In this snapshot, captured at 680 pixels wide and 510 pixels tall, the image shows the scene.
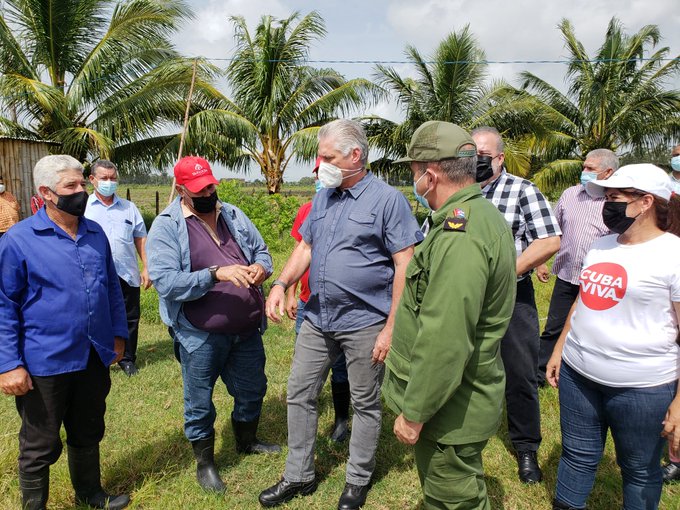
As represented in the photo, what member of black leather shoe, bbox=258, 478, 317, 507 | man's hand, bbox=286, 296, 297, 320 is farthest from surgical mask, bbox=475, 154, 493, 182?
black leather shoe, bbox=258, 478, 317, 507

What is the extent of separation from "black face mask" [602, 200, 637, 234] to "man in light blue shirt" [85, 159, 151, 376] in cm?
390

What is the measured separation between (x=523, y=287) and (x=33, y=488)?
3.02 metres

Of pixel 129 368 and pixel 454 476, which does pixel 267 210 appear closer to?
pixel 129 368

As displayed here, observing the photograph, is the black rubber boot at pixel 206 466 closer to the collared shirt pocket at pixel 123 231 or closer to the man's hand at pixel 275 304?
the man's hand at pixel 275 304

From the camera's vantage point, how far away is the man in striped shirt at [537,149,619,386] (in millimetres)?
4113

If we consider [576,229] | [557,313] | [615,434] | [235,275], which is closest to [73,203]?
[235,275]

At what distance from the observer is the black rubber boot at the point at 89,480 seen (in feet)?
9.46

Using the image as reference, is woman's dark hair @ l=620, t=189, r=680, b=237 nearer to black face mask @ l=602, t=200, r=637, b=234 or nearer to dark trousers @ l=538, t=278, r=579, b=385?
black face mask @ l=602, t=200, r=637, b=234

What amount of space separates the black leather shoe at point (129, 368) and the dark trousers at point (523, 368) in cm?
365

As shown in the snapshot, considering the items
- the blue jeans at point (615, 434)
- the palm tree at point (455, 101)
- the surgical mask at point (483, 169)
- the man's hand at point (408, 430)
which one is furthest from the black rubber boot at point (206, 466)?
the palm tree at point (455, 101)

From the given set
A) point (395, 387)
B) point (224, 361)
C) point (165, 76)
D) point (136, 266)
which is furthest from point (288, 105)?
point (395, 387)

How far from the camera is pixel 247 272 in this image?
2.90 m

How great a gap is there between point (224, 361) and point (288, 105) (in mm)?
14051

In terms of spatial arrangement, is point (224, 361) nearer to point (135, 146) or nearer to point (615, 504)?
point (615, 504)
